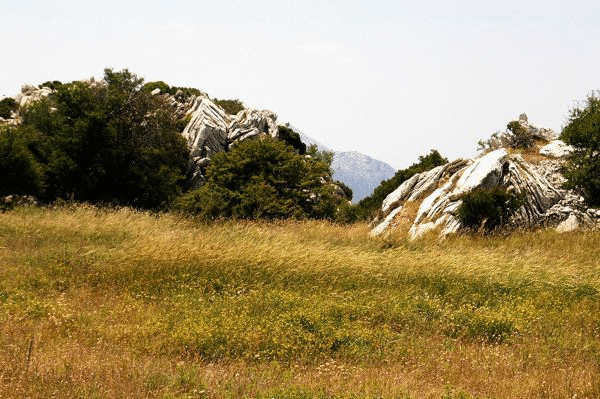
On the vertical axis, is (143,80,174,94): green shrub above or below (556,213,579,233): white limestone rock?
above

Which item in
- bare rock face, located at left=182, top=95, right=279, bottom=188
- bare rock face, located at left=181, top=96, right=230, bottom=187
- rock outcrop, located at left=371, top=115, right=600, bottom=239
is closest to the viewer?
rock outcrop, located at left=371, top=115, right=600, bottom=239

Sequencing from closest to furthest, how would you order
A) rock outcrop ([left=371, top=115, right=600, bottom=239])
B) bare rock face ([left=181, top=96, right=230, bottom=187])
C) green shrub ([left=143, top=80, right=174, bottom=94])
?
rock outcrop ([left=371, top=115, right=600, bottom=239]) → bare rock face ([left=181, top=96, right=230, bottom=187]) → green shrub ([left=143, top=80, right=174, bottom=94])

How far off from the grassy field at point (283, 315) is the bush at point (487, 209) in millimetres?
2416

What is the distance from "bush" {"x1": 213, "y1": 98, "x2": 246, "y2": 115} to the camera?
61.2 meters

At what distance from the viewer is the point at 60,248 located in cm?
1526

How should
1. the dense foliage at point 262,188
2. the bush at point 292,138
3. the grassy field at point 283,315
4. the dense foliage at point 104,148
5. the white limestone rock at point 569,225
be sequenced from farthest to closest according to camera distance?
the bush at point 292,138 < the dense foliage at point 104,148 < the dense foliage at point 262,188 < the white limestone rock at point 569,225 < the grassy field at point 283,315

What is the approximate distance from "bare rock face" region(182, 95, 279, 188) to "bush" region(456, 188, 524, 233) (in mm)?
24601

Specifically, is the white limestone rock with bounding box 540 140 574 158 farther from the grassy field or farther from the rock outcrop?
the grassy field

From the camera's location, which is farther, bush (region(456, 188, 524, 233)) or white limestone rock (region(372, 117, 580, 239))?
white limestone rock (region(372, 117, 580, 239))

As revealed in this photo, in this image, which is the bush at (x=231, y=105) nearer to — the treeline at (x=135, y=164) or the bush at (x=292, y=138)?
the bush at (x=292, y=138)

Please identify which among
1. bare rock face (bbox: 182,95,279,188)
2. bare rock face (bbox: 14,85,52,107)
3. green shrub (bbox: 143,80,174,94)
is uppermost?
green shrub (bbox: 143,80,174,94)

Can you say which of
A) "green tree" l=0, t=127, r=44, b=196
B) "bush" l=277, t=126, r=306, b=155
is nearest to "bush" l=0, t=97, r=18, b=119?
"green tree" l=0, t=127, r=44, b=196

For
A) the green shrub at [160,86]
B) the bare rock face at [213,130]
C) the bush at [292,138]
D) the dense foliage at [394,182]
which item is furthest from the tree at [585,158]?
the green shrub at [160,86]

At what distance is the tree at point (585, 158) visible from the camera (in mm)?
23062
